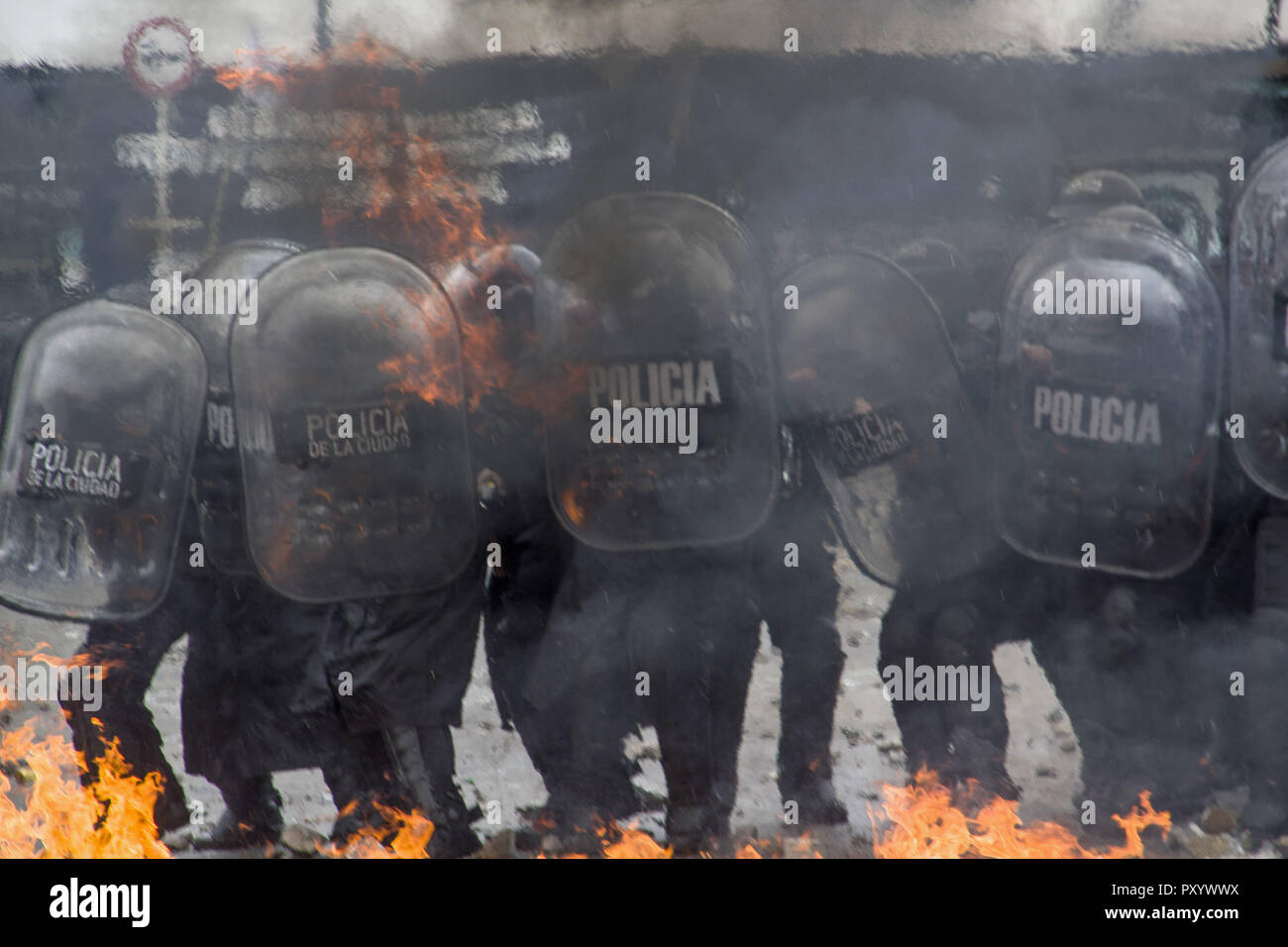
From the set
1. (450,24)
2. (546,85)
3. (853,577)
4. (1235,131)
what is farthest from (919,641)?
(450,24)

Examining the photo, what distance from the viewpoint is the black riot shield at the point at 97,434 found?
2.62m

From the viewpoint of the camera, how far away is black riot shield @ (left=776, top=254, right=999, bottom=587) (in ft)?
8.24

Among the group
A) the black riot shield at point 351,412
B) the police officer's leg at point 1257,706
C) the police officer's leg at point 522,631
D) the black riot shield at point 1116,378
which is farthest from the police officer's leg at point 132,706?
the police officer's leg at point 1257,706

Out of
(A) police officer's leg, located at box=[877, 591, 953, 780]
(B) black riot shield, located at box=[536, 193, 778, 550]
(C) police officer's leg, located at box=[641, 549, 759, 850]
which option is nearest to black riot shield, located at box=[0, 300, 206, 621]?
(B) black riot shield, located at box=[536, 193, 778, 550]

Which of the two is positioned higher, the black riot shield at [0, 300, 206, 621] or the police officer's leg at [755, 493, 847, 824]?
the black riot shield at [0, 300, 206, 621]

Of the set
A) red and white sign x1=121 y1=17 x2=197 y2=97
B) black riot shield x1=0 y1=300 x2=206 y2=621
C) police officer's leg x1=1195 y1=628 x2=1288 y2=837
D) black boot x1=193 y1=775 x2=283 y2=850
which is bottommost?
black boot x1=193 y1=775 x2=283 y2=850

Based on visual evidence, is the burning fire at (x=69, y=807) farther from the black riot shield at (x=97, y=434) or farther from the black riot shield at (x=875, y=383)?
the black riot shield at (x=875, y=383)

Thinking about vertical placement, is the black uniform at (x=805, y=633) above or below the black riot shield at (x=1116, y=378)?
below

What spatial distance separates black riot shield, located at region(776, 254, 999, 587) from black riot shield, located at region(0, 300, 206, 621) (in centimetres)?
152

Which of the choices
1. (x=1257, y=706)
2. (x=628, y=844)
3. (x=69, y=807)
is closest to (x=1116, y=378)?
(x=1257, y=706)

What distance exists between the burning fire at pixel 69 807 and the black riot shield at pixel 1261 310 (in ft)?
9.60

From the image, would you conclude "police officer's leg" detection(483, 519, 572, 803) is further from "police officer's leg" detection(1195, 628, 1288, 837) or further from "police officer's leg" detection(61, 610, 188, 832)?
"police officer's leg" detection(1195, 628, 1288, 837)

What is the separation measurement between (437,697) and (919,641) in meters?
1.25

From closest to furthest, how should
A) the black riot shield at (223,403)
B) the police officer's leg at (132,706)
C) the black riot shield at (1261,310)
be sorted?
the black riot shield at (1261,310)
the black riot shield at (223,403)
the police officer's leg at (132,706)
